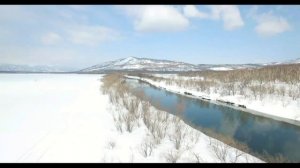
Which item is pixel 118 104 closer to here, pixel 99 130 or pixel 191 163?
pixel 99 130

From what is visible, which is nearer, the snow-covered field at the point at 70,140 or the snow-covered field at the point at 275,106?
the snow-covered field at the point at 70,140

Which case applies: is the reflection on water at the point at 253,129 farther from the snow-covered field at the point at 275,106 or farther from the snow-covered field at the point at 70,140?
the snow-covered field at the point at 70,140

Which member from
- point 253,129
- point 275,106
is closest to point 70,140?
point 253,129

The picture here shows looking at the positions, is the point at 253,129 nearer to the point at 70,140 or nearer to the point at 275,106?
the point at 275,106

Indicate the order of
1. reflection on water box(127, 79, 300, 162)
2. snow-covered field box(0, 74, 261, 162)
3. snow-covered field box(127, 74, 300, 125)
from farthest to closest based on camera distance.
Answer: snow-covered field box(127, 74, 300, 125) < reflection on water box(127, 79, 300, 162) < snow-covered field box(0, 74, 261, 162)

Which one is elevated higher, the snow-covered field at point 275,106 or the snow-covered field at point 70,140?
the snow-covered field at point 70,140

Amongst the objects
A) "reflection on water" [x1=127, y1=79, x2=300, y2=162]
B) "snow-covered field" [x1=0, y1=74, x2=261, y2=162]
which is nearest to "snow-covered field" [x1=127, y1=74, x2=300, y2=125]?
"reflection on water" [x1=127, y1=79, x2=300, y2=162]

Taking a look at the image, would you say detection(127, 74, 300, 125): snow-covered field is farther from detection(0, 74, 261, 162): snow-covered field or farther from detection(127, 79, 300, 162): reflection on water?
detection(0, 74, 261, 162): snow-covered field

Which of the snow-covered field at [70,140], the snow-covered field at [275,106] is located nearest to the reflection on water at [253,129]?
the snow-covered field at [275,106]

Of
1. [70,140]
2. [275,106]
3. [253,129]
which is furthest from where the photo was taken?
[275,106]

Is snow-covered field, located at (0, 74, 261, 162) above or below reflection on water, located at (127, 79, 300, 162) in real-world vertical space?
above
